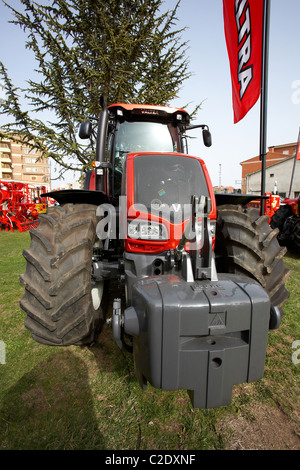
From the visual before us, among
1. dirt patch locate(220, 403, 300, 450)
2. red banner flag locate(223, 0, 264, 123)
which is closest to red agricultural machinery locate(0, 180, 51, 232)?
red banner flag locate(223, 0, 264, 123)

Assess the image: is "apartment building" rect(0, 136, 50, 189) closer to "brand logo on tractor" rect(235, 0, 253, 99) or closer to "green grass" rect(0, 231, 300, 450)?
"brand logo on tractor" rect(235, 0, 253, 99)

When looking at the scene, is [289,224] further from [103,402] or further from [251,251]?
[103,402]

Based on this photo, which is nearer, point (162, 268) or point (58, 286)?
point (58, 286)

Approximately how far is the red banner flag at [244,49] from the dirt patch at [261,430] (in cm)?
385

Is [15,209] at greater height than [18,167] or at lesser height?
lesser

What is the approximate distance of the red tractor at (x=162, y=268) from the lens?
1234 mm

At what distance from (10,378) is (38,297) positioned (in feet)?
2.57

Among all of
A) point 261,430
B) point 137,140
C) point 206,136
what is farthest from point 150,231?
point 206,136

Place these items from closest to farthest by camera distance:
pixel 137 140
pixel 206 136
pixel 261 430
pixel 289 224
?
pixel 261 430 < pixel 137 140 < pixel 206 136 < pixel 289 224

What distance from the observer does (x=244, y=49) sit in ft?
13.0

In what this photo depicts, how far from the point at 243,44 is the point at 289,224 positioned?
14.1 feet
